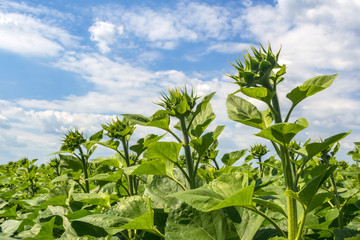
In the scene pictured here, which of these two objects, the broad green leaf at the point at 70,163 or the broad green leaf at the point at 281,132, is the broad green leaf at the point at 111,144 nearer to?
the broad green leaf at the point at 70,163

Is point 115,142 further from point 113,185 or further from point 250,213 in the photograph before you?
point 250,213

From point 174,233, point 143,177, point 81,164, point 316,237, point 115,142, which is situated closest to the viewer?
point 174,233

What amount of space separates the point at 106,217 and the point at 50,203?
1284mm

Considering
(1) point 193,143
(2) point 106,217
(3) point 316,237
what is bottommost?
(3) point 316,237

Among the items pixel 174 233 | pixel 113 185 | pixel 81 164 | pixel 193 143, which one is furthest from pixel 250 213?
pixel 81 164

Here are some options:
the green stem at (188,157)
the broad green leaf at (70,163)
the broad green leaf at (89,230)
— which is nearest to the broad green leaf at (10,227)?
the broad green leaf at (70,163)

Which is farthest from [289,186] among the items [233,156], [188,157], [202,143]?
[233,156]

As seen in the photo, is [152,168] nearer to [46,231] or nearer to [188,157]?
[188,157]

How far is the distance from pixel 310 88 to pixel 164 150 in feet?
3.02

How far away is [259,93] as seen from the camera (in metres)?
1.58

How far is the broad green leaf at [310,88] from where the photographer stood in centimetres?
161

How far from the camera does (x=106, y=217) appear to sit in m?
1.87

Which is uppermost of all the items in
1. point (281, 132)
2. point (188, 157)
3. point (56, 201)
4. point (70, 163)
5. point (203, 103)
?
point (203, 103)

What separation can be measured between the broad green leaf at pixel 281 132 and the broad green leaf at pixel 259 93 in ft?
0.63
